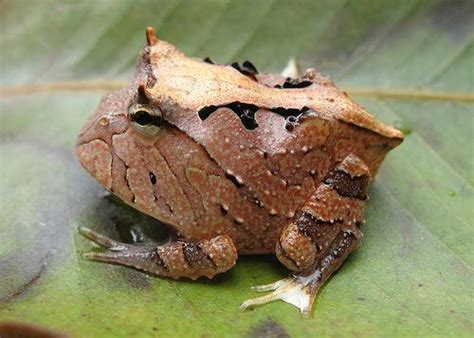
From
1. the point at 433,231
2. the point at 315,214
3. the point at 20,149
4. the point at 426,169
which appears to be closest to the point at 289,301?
the point at 315,214

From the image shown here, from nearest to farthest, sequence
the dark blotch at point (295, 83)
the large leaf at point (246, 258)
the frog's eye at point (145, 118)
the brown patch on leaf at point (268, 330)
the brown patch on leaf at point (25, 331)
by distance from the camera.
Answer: the brown patch on leaf at point (25, 331)
the brown patch on leaf at point (268, 330)
the large leaf at point (246, 258)
the frog's eye at point (145, 118)
the dark blotch at point (295, 83)

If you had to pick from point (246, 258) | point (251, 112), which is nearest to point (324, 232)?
point (246, 258)

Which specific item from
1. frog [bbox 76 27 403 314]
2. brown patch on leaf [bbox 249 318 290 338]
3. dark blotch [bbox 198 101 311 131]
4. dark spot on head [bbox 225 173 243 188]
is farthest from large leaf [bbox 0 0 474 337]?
dark blotch [bbox 198 101 311 131]

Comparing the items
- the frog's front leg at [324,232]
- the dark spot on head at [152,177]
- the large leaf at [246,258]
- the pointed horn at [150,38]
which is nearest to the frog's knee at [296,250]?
the frog's front leg at [324,232]

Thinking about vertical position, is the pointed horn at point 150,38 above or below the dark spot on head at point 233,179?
above

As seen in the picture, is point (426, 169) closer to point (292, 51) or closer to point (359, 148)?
point (359, 148)

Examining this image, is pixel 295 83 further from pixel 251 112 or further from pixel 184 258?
pixel 184 258

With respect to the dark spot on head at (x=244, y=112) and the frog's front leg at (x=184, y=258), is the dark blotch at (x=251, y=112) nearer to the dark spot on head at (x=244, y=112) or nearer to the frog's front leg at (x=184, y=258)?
the dark spot on head at (x=244, y=112)

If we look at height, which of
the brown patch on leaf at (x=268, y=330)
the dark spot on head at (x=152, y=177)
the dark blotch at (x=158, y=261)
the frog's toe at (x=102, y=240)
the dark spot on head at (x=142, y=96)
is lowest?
the frog's toe at (x=102, y=240)
